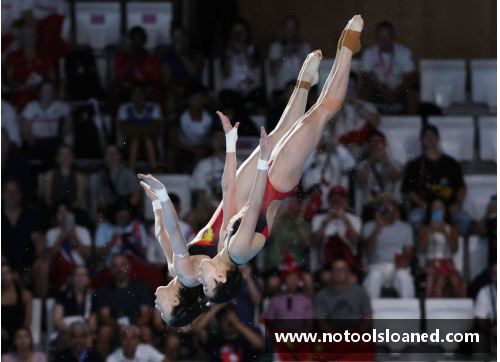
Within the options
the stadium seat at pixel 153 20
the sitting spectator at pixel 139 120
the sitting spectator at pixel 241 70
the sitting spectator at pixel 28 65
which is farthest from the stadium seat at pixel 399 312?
the sitting spectator at pixel 28 65

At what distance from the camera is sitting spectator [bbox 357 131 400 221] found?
6.79 meters

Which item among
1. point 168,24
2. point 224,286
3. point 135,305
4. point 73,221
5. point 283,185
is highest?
point 168,24

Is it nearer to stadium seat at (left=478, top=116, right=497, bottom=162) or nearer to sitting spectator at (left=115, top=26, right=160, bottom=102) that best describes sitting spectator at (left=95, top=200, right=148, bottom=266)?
sitting spectator at (left=115, top=26, right=160, bottom=102)

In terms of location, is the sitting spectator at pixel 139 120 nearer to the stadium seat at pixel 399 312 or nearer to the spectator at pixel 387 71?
the spectator at pixel 387 71

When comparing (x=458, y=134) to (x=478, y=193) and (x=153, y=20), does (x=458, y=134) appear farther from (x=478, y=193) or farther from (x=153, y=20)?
(x=153, y=20)

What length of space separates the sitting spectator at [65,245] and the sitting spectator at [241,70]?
184 centimetres

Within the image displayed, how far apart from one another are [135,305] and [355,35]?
3.07 metres

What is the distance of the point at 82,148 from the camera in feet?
23.4

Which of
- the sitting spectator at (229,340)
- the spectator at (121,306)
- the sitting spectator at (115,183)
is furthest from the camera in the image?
the sitting spectator at (115,183)

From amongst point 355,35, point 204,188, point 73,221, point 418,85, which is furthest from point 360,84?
point 73,221

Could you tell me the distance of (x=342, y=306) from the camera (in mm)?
6238

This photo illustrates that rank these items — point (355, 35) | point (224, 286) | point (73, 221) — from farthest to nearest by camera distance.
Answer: point (73, 221), point (355, 35), point (224, 286)

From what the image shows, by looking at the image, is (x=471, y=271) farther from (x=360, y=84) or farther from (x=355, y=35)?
(x=355, y=35)

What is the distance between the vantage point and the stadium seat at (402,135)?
7.01 metres
